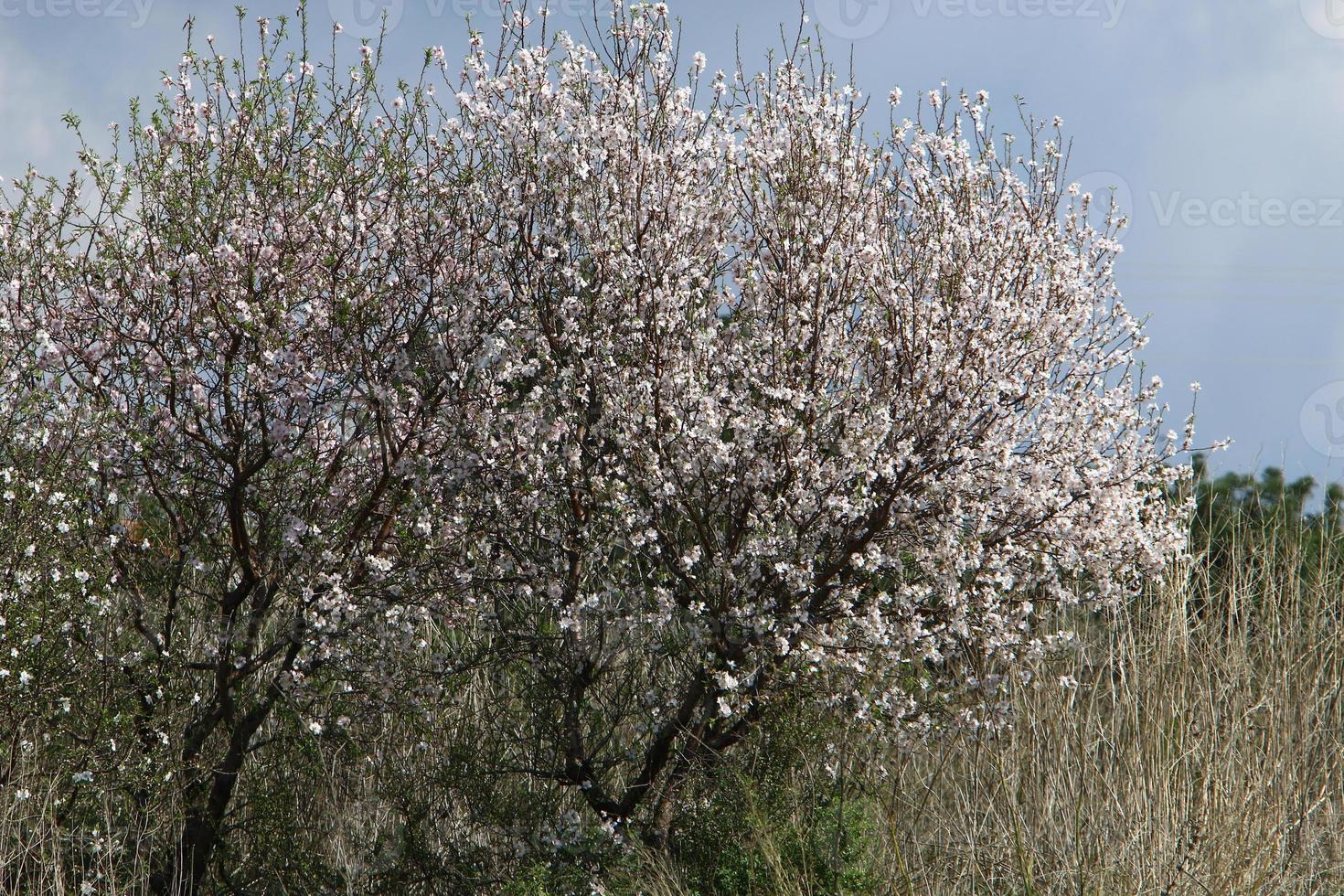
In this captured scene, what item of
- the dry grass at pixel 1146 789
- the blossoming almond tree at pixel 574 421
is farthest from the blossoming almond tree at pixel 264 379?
the dry grass at pixel 1146 789

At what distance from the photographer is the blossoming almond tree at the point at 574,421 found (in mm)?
5438

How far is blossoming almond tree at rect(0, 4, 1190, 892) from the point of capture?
5.44 m

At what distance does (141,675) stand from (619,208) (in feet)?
11.5

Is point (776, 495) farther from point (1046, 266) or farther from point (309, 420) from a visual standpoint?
point (309, 420)

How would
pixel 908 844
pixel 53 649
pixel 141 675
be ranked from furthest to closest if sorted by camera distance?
pixel 141 675
pixel 53 649
pixel 908 844

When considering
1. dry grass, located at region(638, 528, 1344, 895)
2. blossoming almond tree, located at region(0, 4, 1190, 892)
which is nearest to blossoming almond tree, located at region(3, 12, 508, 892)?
blossoming almond tree, located at region(0, 4, 1190, 892)

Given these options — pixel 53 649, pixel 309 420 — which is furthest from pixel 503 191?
pixel 53 649

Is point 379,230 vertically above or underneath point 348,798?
above

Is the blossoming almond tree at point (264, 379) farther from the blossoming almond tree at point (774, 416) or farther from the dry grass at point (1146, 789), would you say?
the dry grass at point (1146, 789)

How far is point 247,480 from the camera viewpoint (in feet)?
19.9

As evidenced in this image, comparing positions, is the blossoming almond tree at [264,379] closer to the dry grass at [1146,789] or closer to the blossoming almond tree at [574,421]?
the blossoming almond tree at [574,421]

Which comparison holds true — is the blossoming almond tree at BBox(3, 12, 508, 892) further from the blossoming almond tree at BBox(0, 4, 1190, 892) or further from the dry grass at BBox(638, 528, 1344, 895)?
the dry grass at BBox(638, 528, 1344, 895)

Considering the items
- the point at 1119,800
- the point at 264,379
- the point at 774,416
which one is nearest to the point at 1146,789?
the point at 1119,800

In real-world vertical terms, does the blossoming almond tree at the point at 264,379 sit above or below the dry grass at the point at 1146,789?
above
